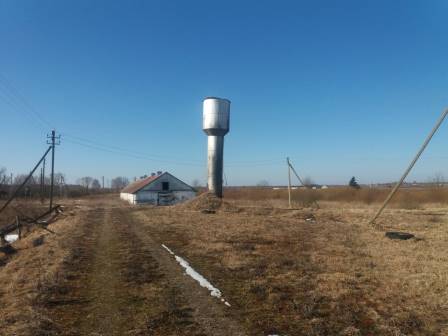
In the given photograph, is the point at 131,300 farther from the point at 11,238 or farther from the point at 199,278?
the point at 11,238

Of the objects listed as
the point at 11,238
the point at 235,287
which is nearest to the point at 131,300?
the point at 235,287

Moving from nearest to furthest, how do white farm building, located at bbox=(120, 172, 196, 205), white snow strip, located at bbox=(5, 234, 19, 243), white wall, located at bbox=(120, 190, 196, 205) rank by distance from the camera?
white snow strip, located at bbox=(5, 234, 19, 243), white wall, located at bbox=(120, 190, 196, 205), white farm building, located at bbox=(120, 172, 196, 205)

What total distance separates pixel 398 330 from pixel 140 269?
541 centimetres

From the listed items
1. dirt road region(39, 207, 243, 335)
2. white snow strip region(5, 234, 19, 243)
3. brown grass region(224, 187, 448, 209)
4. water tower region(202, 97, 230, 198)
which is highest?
water tower region(202, 97, 230, 198)

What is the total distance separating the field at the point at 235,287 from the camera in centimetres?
509

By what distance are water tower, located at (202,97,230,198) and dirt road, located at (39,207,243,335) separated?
70.1ft

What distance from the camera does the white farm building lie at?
46.6 metres

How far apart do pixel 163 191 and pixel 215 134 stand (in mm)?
18265

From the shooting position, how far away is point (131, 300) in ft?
20.5

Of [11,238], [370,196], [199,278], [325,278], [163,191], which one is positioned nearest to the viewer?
[325,278]

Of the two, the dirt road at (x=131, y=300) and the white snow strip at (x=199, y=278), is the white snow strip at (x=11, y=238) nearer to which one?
the dirt road at (x=131, y=300)

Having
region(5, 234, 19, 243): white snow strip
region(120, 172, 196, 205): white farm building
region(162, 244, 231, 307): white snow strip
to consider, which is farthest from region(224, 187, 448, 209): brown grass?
region(162, 244, 231, 307): white snow strip

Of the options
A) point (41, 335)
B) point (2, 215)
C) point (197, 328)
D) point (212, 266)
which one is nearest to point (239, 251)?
point (212, 266)

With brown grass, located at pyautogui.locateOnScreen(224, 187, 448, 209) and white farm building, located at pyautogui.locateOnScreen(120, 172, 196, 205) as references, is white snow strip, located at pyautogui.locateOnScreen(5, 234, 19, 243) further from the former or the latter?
white farm building, located at pyautogui.locateOnScreen(120, 172, 196, 205)
